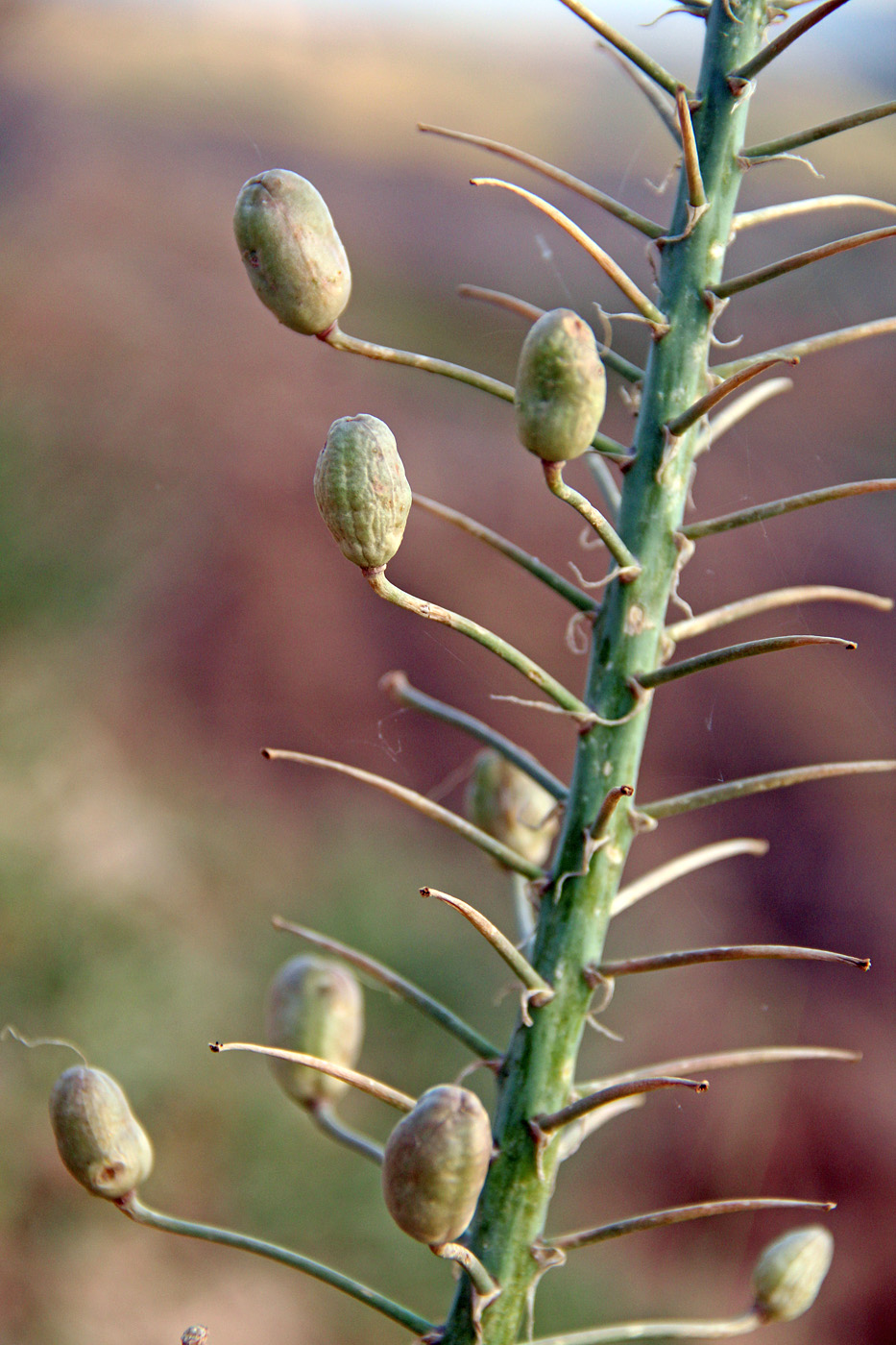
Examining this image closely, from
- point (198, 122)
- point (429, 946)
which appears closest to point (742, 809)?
point (429, 946)

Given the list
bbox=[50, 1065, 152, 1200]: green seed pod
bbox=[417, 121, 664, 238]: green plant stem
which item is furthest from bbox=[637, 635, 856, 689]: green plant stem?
bbox=[50, 1065, 152, 1200]: green seed pod

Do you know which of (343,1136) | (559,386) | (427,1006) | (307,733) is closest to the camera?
(559,386)

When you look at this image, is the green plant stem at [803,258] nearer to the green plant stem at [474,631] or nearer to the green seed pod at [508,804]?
the green plant stem at [474,631]

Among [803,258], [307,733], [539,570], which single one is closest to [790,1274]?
[539,570]

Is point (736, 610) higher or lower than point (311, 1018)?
higher

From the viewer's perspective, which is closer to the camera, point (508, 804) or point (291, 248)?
point (291, 248)

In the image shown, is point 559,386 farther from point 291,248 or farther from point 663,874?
point 663,874

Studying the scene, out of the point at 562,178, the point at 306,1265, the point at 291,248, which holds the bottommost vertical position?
the point at 306,1265

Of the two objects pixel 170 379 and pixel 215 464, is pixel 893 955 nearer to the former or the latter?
pixel 215 464
